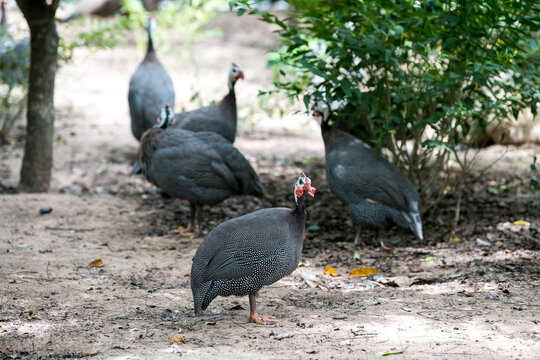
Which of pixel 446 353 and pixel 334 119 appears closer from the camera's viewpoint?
pixel 446 353

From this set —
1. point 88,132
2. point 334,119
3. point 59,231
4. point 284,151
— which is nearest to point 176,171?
point 59,231

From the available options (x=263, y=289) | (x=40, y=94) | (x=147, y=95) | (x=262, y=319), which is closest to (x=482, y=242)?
(x=263, y=289)

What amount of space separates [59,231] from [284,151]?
3739mm

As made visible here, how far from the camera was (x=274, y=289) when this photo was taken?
15.3 ft

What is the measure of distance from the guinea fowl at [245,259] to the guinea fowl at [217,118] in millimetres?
3015

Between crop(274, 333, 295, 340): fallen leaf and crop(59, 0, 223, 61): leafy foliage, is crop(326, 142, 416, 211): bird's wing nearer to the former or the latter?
crop(274, 333, 295, 340): fallen leaf

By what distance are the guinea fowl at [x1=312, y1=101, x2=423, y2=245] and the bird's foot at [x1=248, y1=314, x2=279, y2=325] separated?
1980mm

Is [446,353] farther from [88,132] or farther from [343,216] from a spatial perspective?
[88,132]

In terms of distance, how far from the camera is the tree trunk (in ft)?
20.5

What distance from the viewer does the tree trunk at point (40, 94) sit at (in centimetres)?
625

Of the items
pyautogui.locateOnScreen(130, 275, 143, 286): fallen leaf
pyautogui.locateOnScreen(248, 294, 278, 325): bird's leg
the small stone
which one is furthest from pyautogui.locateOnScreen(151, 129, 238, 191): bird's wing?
the small stone

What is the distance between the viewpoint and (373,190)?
5570mm

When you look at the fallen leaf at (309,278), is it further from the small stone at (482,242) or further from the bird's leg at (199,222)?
the small stone at (482,242)

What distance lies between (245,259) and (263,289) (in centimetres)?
86
